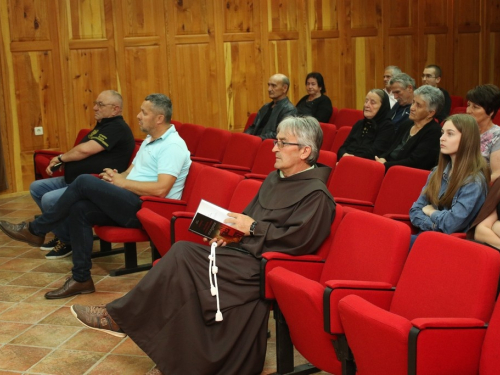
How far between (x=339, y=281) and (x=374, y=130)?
10.5 ft

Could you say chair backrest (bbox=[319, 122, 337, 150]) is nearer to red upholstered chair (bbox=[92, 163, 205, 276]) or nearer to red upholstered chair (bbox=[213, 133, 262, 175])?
red upholstered chair (bbox=[213, 133, 262, 175])

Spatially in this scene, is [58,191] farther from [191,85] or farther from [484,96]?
[191,85]

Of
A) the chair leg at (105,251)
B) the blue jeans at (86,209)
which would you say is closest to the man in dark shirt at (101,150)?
the chair leg at (105,251)

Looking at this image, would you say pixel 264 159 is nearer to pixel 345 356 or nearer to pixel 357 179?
pixel 357 179

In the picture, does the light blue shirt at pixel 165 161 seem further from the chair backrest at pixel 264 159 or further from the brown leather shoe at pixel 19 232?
the chair backrest at pixel 264 159

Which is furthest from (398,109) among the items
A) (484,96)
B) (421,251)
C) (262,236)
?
(421,251)

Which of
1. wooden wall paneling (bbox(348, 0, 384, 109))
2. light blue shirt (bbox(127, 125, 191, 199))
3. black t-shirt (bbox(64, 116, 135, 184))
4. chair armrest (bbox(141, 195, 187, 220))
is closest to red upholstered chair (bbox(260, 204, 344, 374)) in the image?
chair armrest (bbox(141, 195, 187, 220))

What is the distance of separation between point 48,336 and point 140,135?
487cm

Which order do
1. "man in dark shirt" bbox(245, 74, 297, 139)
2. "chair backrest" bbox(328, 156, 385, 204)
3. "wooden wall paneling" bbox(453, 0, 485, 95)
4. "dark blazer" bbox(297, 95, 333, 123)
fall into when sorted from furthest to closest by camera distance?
"wooden wall paneling" bbox(453, 0, 485, 95) < "dark blazer" bbox(297, 95, 333, 123) < "man in dark shirt" bbox(245, 74, 297, 139) < "chair backrest" bbox(328, 156, 385, 204)

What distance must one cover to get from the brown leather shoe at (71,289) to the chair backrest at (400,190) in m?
1.83

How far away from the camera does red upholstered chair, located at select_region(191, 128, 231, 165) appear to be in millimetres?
6500

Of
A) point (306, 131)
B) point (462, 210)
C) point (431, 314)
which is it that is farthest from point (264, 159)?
point (431, 314)

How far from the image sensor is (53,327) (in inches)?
161

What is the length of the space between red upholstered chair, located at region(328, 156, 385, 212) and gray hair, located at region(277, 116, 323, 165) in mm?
783
